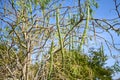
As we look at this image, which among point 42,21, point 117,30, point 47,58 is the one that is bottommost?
point 47,58

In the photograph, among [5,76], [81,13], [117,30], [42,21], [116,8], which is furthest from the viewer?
[5,76]

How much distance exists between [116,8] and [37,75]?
12.7 feet

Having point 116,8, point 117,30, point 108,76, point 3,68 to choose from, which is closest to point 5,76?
point 3,68

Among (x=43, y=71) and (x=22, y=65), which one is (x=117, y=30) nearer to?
(x=43, y=71)

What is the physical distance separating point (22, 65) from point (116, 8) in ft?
13.6

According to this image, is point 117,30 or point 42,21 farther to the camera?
point 42,21

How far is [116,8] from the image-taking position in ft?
15.1

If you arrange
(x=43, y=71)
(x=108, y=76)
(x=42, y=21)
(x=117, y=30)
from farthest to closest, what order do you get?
(x=108, y=76), (x=43, y=71), (x=42, y=21), (x=117, y=30)

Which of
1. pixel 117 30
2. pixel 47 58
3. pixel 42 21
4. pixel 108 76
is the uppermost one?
pixel 42 21

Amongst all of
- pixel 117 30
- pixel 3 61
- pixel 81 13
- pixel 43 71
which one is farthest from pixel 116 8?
pixel 3 61

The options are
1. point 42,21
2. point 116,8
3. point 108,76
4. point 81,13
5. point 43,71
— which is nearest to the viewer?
point 116,8

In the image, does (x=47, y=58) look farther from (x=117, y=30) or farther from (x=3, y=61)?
(x=117, y=30)

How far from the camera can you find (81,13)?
5.07 meters

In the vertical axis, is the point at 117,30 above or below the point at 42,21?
below
